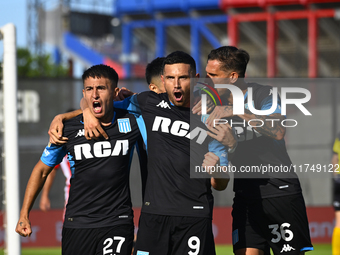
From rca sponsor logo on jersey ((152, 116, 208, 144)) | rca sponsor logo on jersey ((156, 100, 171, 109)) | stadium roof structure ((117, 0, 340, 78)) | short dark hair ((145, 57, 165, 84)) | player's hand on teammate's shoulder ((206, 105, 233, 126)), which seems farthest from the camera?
stadium roof structure ((117, 0, 340, 78))

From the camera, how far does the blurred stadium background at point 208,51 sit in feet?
33.0

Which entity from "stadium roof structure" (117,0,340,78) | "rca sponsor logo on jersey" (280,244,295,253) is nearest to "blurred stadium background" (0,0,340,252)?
"stadium roof structure" (117,0,340,78)

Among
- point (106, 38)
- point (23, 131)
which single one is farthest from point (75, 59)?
point (23, 131)

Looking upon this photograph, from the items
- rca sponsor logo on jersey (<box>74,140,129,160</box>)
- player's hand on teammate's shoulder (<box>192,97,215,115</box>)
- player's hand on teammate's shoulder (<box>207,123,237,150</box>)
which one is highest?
player's hand on teammate's shoulder (<box>192,97,215,115</box>)

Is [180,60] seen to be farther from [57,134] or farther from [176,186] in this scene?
[57,134]

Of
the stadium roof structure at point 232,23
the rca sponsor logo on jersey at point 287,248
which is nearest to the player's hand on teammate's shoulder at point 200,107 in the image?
the rca sponsor logo on jersey at point 287,248

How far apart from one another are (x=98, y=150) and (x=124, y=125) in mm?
297

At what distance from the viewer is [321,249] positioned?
Result: 9.28m

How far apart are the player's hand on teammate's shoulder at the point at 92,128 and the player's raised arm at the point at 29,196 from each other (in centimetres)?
48

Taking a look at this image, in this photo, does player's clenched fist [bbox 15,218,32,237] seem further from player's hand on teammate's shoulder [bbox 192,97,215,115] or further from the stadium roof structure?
the stadium roof structure

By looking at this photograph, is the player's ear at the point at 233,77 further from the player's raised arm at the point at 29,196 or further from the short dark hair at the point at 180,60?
the player's raised arm at the point at 29,196

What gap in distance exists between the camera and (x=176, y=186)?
3.94 meters

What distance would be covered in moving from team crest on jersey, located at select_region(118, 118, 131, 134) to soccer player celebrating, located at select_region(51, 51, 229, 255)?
235 mm

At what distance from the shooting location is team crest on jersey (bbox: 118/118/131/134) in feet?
13.9
